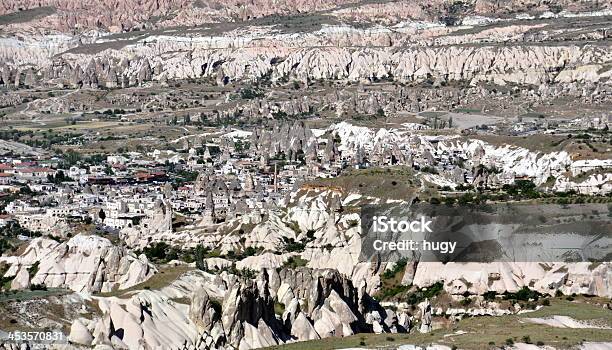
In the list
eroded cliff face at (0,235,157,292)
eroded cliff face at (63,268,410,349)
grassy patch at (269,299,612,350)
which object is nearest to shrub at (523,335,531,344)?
grassy patch at (269,299,612,350)

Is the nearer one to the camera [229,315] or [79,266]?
[229,315]

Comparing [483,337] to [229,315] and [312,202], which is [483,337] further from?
[312,202]

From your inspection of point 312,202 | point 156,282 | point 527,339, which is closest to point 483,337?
point 527,339

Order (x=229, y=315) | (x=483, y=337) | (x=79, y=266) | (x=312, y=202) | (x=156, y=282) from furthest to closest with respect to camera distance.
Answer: (x=312, y=202) → (x=79, y=266) → (x=156, y=282) → (x=229, y=315) → (x=483, y=337)

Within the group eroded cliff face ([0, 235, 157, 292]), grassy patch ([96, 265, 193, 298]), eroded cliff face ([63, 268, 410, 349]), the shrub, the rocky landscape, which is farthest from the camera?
eroded cliff face ([0, 235, 157, 292])

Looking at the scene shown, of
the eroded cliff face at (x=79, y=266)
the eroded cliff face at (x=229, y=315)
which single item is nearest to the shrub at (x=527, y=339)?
the eroded cliff face at (x=229, y=315)

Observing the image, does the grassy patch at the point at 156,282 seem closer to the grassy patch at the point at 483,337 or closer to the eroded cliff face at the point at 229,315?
the eroded cliff face at the point at 229,315

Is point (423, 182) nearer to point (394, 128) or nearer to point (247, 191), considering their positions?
point (247, 191)

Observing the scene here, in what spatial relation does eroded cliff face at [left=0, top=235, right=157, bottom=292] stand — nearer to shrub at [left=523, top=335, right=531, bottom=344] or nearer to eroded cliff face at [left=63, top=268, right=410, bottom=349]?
eroded cliff face at [left=63, top=268, right=410, bottom=349]

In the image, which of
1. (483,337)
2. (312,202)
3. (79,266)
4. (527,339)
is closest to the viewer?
(527,339)
